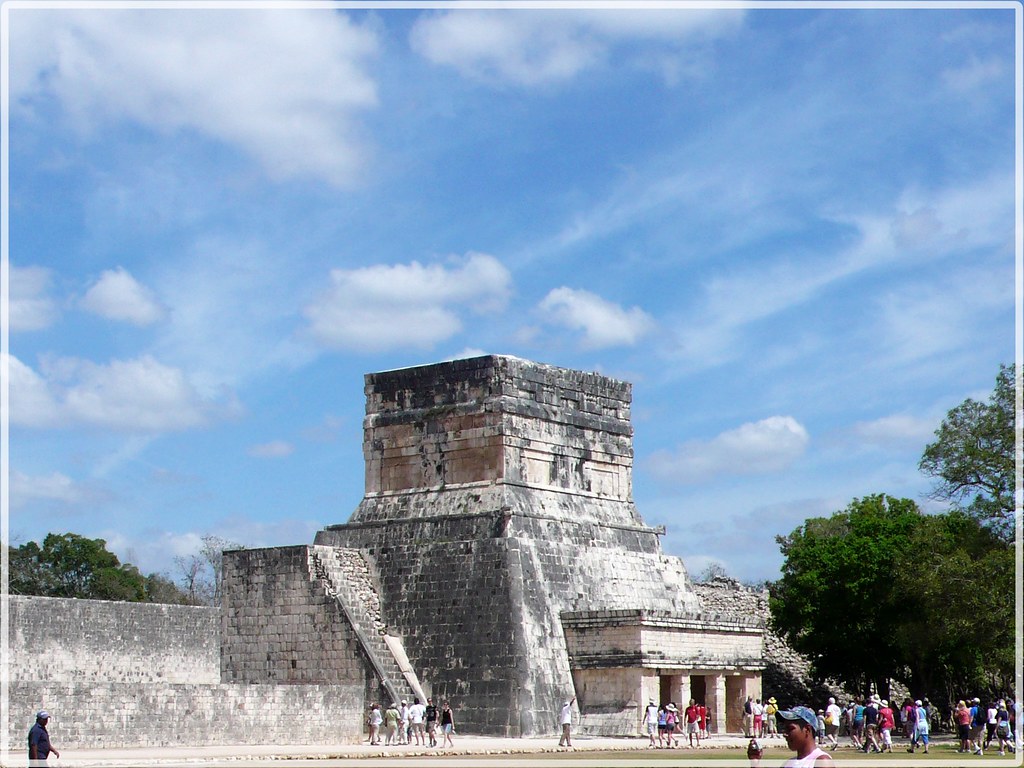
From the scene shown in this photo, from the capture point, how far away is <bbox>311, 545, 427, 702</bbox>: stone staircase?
80.1 feet

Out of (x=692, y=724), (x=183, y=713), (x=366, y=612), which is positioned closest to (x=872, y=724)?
(x=692, y=724)

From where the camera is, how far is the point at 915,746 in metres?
24.1

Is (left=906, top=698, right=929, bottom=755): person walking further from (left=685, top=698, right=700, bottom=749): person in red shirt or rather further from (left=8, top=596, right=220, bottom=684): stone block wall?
(left=8, top=596, right=220, bottom=684): stone block wall

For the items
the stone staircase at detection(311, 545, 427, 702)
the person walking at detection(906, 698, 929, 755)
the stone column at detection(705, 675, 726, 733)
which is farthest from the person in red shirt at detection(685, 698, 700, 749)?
the stone staircase at detection(311, 545, 427, 702)

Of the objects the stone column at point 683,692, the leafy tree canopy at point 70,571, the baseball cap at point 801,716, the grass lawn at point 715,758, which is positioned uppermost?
the leafy tree canopy at point 70,571

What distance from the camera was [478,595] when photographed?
2508 cm

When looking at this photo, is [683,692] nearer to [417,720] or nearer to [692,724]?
[692,724]

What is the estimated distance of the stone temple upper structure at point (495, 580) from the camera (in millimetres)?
24375

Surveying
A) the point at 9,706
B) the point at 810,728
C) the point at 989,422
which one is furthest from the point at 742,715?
the point at 810,728

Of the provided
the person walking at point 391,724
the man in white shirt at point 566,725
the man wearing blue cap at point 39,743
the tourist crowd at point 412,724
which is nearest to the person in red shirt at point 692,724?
the man in white shirt at point 566,725

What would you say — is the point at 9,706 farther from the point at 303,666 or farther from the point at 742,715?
the point at 742,715

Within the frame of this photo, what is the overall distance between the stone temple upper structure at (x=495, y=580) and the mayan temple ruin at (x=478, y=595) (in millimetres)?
32

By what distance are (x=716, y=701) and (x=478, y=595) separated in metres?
4.45

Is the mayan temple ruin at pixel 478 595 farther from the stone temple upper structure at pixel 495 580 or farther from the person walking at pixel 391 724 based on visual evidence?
the person walking at pixel 391 724
